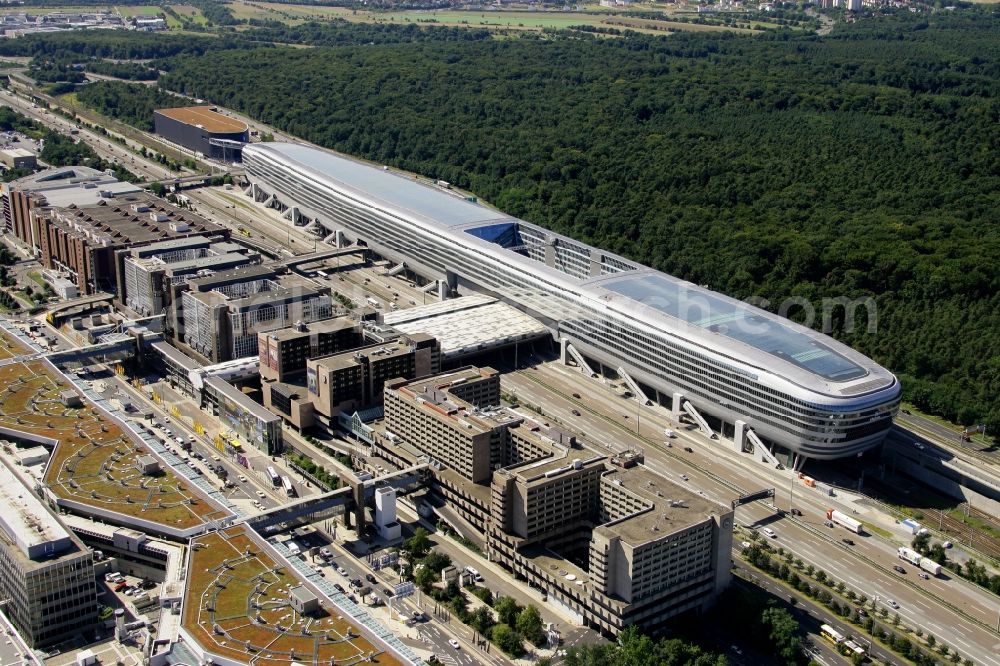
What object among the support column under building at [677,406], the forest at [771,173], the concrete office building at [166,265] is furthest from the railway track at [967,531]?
the concrete office building at [166,265]

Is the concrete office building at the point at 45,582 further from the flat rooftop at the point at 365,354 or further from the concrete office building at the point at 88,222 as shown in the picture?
the concrete office building at the point at 88,222

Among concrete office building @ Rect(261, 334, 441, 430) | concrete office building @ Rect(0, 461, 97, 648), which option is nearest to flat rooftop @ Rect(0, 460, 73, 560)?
concrete office building @ Rect(0, 461, 97, 648)

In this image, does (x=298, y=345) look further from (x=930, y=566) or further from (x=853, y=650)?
(x=930, y=566)

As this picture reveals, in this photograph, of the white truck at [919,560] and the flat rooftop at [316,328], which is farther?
the flat rooftop at [316,328]

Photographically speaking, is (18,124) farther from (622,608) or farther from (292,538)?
(622,608)

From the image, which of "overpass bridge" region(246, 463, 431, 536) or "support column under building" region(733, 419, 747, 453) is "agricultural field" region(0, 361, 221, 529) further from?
"support column under building" region(733, 419, 747, 453)

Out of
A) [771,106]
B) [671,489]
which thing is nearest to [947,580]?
[671,489]

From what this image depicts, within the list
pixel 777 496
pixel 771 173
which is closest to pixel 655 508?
pixel 777 496
